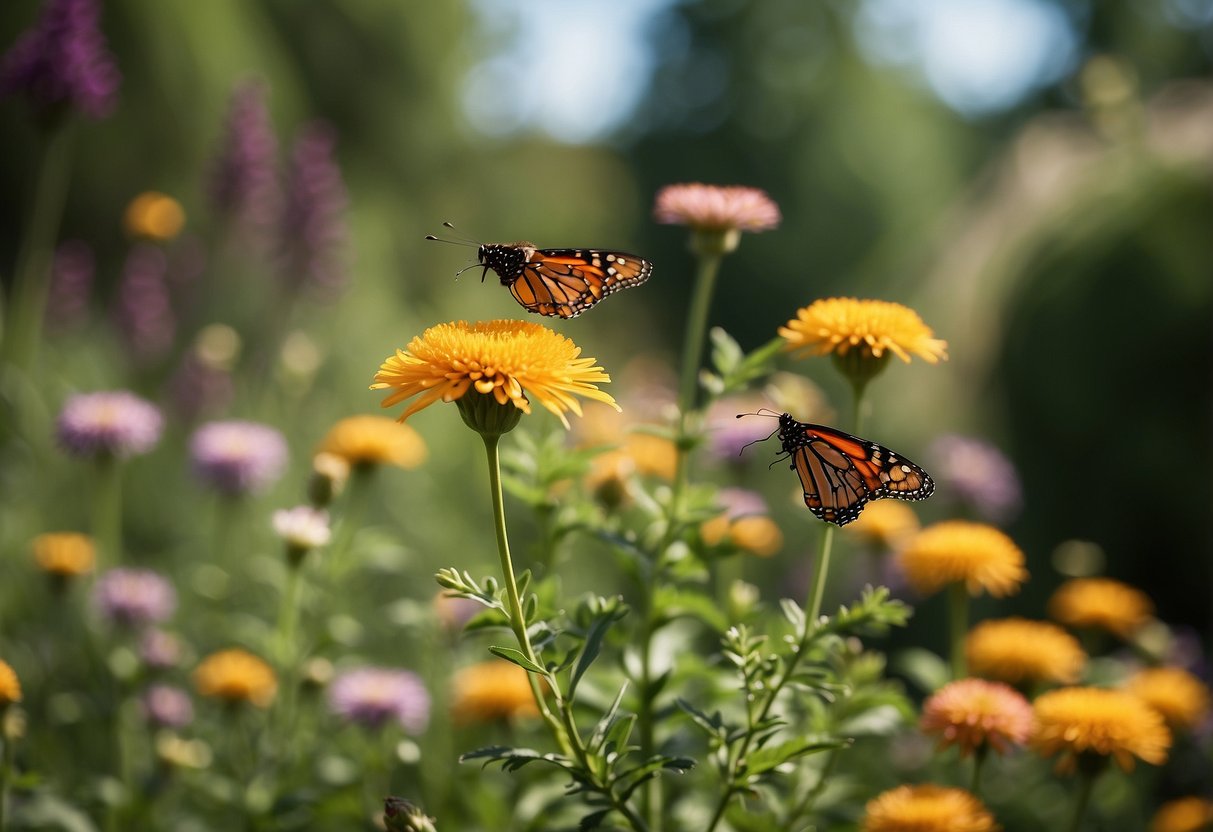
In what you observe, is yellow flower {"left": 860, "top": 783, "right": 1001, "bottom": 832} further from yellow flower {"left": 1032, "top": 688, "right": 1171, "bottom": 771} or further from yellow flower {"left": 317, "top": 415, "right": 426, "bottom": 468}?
yellow flower {"left": 317, "top": 415, "right": 426, "bottom": 468}

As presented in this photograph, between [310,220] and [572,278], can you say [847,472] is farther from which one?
[310,220]

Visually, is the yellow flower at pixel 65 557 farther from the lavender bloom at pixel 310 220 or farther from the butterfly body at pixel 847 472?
the butterfly body at pixel 847 472

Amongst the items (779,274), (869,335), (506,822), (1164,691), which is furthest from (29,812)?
(779,274)

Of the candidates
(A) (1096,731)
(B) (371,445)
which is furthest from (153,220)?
(A) (1096,731)

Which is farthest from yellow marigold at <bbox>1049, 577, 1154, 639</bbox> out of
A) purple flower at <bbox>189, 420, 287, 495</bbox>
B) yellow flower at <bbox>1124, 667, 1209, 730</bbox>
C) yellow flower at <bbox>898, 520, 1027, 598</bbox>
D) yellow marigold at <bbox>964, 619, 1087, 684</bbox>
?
purple flower at <bbox>189, 420, 287, 495</bbox>

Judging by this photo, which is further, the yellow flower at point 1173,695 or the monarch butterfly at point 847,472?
the yellow flower at point 1173,695

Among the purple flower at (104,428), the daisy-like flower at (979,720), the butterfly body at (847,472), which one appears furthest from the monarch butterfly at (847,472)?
the purple flower at (104,428)
